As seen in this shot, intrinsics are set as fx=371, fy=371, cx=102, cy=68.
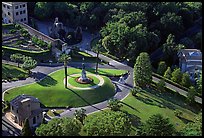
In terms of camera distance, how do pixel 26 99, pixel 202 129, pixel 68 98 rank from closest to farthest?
pixel 202 129 < pixel 26 99 < pixel 68 98

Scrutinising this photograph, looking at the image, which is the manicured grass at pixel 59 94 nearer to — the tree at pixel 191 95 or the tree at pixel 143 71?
the tree at pixel 143 71

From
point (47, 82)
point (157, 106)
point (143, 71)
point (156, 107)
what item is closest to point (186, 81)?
point (143, 71)

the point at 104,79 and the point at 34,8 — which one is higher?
the point at 34,8

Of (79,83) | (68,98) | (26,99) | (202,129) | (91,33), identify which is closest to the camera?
(202,129)

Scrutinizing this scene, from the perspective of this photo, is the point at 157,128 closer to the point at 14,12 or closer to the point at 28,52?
the point at 28,52

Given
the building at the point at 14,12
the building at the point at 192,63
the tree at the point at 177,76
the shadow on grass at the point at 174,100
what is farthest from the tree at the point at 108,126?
the building at the point at 14,12

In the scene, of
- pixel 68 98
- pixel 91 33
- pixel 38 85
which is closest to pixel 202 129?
pixel 68 98

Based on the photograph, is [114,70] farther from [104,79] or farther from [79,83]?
[79,83]
